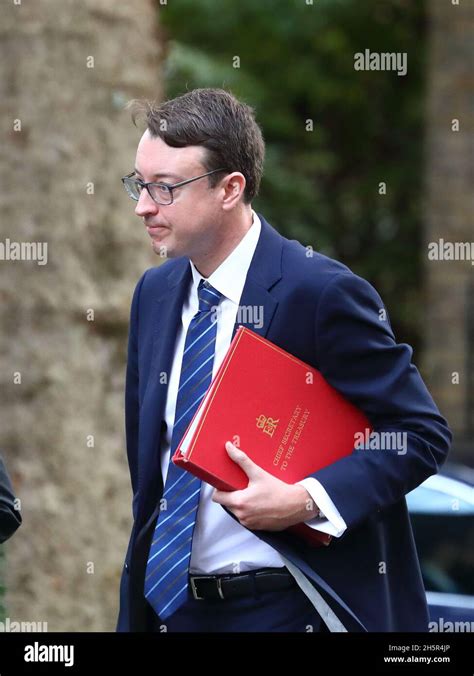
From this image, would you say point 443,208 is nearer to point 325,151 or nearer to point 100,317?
point 325,151

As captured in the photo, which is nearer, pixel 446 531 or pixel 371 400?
pixel 371 400

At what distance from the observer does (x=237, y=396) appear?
301 centimetres

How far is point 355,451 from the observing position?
3.10m

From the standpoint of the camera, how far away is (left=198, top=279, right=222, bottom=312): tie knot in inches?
128

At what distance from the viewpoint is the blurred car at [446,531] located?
169 inches

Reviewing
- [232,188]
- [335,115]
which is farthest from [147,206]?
[335,115]

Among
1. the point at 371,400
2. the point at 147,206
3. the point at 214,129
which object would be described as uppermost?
the point at 214,129

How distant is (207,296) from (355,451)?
1.71 ft

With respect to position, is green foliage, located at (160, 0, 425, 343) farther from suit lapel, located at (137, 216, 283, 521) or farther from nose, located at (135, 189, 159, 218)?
nose, located at (135, 189, 159, 218)

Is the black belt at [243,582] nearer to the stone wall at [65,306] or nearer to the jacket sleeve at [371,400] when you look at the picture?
the jacket sleeve at [371,400]

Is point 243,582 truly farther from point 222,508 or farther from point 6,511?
point 6,511

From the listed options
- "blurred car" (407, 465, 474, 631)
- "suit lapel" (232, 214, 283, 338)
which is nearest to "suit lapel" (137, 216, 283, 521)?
"suit lapel" (232, 214, 283, 338)

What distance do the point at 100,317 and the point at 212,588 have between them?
10.7 ft

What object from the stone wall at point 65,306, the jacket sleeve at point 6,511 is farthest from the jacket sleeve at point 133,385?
the stone wall at point 65,306
